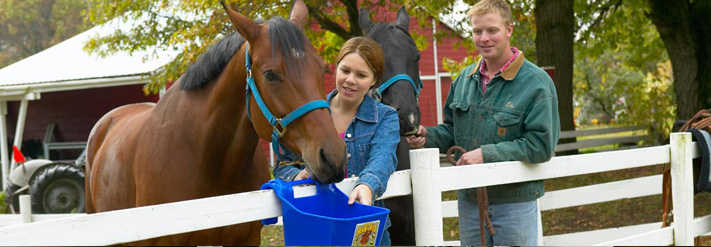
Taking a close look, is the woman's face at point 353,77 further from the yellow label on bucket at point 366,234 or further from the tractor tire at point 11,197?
the tractor tire at point 11,197

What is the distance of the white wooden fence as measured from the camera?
178cm

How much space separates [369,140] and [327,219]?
0.76 m

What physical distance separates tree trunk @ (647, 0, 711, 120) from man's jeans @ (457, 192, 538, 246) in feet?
31.0

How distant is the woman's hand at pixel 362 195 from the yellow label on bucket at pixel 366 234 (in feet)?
0.43

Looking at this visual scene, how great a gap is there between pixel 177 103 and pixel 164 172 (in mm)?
404

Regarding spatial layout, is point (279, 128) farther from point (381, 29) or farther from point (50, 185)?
point (50, 185)

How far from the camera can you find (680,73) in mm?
11203

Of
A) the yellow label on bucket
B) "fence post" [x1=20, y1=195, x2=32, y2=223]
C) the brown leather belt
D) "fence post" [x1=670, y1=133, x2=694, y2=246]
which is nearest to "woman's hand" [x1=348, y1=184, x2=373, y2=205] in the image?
the yellow label on bucket

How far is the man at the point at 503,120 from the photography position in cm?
289

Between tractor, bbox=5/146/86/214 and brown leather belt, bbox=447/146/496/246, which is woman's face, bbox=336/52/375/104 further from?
tractor, bbox=5/146/86/214

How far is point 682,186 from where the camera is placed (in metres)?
4.11

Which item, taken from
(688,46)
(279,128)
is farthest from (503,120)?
(688,46)

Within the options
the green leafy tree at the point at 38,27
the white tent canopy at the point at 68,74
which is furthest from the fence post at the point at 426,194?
the green leafy tree at the point at 38,27

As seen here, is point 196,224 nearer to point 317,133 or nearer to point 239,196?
point 239,196
